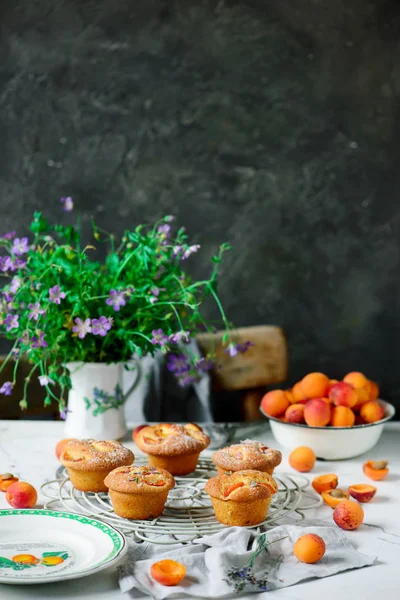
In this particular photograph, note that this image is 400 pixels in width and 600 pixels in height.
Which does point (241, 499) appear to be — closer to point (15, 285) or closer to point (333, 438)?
point (333, 438)

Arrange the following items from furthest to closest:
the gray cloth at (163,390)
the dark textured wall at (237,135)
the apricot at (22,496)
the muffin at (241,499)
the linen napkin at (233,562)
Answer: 1. the dark textured wall at (237,135)
2. the gray cloth at (163,390)
3. the apricot at (22,496)
4. the muffin at (241,499)
5. the linen napkin at (233,562)

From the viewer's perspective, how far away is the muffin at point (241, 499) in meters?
1.17

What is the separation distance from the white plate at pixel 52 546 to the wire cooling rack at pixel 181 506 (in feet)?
0.24

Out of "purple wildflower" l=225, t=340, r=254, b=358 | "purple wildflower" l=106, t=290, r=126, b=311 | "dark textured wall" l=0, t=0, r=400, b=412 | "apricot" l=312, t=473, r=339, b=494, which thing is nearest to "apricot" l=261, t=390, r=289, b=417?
"purple wildflower" l=225, t=340, r=254, b=358

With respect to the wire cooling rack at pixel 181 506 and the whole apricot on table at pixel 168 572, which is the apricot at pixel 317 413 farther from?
the whole apricot on table at pixel 168 572

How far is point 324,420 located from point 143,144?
1814mm

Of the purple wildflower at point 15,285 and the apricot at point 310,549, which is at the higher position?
the purple wildflower at point 15,285

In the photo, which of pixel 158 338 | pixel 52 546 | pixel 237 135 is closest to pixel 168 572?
pixel 52 546

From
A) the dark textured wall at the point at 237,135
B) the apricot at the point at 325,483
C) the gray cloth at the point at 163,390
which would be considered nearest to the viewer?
the apricot at the point at 325,483

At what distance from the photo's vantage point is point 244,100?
3.09m

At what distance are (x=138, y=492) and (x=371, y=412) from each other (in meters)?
0.64

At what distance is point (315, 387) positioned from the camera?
1669 mm

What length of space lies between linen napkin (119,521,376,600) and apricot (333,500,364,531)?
0.04m

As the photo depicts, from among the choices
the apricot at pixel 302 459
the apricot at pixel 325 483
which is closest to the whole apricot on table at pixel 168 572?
the apricot at pixel 325 483
